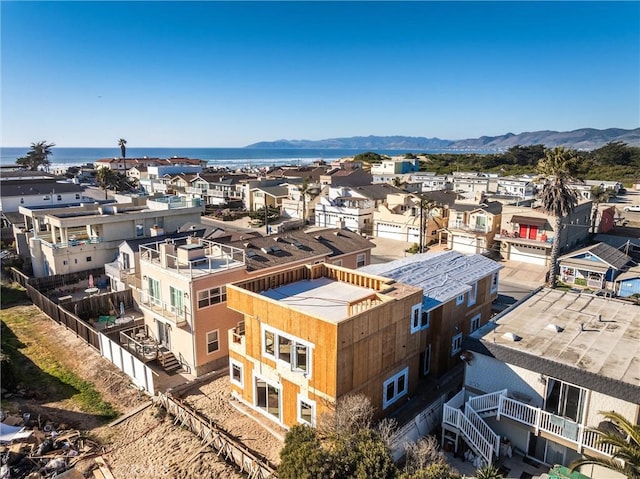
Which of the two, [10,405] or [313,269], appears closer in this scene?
[10,405]

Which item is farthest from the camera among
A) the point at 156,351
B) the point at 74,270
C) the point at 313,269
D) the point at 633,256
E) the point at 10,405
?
the point at 633,256

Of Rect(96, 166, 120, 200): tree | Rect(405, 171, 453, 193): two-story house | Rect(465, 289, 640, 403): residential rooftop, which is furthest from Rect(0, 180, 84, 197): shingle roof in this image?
Rect(465, 289, 640, 403): residential rooftop

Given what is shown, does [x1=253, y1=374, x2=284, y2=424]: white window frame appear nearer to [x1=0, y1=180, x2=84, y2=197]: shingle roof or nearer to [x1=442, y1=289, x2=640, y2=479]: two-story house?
[x1=442, y1=289, x2=640, y2=479]: two-story house

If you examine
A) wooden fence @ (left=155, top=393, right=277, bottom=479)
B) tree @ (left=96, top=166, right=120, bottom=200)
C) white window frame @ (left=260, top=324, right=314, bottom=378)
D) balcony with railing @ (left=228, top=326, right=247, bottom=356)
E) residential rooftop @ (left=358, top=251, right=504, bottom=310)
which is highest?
tree @ (left=96, top=166, right=120, bottom=200)

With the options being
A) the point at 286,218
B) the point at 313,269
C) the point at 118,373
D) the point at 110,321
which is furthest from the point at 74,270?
the point at 286,218

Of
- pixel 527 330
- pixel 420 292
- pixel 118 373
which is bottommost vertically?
pixel 118 373

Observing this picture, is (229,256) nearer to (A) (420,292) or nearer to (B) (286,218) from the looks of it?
(A) (420,292)

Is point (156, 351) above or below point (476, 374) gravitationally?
below

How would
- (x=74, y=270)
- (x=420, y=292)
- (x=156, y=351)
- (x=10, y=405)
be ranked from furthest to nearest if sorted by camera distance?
1. (x=74, y=270)
2. (x=156, y=351)
3. (x=10, y=405)
4. (x=420, y=292)
